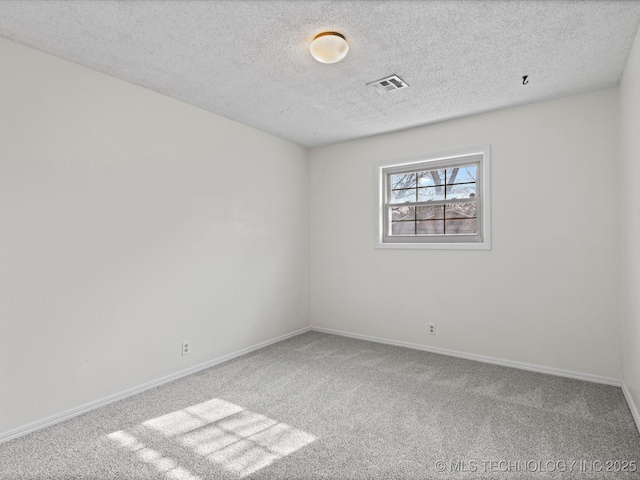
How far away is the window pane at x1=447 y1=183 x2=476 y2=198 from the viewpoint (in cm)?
364

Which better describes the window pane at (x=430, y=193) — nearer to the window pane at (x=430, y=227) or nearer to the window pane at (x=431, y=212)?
the window pane at (x=431, y=212)

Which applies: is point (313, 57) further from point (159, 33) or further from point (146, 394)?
point (146, 394)

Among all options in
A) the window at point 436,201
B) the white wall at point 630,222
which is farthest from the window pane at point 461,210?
the white wall at point 630,222

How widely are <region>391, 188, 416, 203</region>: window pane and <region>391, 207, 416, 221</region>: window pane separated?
10 centimetres

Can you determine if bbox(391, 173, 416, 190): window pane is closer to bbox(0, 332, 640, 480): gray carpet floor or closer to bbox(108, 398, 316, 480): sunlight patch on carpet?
bbox(0, 332, 640, 480): gray carpet floor

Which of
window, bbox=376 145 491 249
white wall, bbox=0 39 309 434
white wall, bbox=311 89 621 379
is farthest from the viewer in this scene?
window, bbox=376 145 491 249

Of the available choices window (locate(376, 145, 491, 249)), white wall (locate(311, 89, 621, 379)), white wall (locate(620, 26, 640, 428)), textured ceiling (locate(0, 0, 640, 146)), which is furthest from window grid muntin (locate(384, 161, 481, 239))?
white wall (locate(620, 26, 640, 428))

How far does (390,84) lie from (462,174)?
1.45 m

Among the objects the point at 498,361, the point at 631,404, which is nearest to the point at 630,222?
the point at 631,404

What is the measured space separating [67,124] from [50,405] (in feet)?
6.25

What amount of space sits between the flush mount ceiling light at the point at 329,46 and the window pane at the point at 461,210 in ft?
7.19

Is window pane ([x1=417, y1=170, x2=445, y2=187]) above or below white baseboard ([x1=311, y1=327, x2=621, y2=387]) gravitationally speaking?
above

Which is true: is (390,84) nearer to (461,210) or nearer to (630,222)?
(461,210)

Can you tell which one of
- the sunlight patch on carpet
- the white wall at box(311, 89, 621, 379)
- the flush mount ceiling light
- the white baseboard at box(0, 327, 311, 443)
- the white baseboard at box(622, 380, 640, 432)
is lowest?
the sunlight patch on carpet
